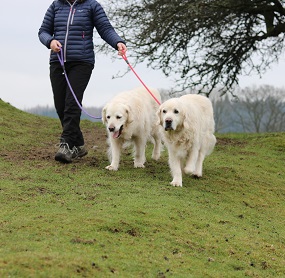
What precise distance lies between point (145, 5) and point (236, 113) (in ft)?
134

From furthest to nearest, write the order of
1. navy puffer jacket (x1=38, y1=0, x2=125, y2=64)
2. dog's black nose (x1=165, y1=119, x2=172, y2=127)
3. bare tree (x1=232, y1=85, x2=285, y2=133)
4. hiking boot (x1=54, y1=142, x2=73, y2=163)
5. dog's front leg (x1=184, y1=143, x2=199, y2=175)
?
bare tree (x1=232, y1=85, x2=285, y2=133) → hiking boot (x1=54, y1=142, x2=73, y2=163) → navy puffer jacket (x1=38, y1=0, x2=125, y2=64) → dog's front leg (x1=184, y1=143, x2=199, y2=175) → dog's black nose (x1=165, y1=119, x2=172, y2=127)

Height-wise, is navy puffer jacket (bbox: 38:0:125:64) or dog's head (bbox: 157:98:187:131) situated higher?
navy puffer jacket (bbox: 38:0:125:64)

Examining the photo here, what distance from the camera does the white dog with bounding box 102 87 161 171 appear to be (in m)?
8.76

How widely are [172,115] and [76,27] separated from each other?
2062 millimetres

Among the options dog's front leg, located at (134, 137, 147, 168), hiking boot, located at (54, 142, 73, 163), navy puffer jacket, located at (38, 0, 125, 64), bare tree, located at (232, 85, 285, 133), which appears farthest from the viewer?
bare tree, located at (232, 85, 285, 133)

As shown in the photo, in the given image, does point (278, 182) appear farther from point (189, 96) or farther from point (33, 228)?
point (33, 228)

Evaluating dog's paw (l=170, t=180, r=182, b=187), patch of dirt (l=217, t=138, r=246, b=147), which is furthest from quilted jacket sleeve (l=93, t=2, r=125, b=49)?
patch of dirt (l=217, t=138, r=246, b=147)

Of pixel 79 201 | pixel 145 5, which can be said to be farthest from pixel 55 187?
pixel 145 5

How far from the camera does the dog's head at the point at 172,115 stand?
815 cm

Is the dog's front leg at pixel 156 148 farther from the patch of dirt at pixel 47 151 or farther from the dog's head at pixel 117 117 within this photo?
the dog's head at pixel 117 117

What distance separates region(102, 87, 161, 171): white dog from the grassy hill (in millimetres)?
306

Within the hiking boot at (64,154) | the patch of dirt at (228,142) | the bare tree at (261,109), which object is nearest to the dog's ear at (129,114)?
the hiking boot at (64,154)

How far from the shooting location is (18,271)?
4.30 metres

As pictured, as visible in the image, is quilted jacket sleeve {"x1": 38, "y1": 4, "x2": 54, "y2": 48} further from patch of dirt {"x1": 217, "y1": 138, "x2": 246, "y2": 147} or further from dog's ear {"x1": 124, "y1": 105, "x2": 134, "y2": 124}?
patch of dirt {"x1": 217, "y1": 138, "x2": 246, "y2": 147}
